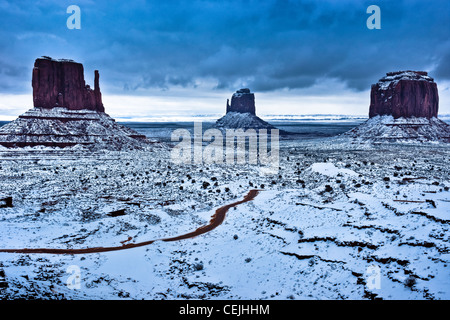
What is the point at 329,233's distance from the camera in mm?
19062

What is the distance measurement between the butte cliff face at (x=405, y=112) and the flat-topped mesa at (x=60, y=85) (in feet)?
328

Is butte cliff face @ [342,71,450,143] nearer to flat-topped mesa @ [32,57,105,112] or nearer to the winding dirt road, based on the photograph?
the winding dirt road

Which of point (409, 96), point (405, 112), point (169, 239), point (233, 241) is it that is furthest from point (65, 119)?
point (409, 96)

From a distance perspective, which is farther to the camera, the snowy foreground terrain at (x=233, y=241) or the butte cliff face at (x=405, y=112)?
the butte cliff face at (x=405, y=112)

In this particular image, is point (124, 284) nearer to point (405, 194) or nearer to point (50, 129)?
point (405, 194)

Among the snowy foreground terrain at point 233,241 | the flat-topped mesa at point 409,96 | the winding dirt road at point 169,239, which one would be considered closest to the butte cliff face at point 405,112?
the flat-topped mesa at point 409,96

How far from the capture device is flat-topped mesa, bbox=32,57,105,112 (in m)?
89.2

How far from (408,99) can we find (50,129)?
135 m

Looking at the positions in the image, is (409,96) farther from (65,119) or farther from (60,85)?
(60,85)

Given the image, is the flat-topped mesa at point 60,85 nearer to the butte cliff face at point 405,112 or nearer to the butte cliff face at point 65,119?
the butte cliff face at point 65,119

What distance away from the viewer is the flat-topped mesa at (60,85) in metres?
89.2

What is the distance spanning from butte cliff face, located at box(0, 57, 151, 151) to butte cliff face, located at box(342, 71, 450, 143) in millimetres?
89948

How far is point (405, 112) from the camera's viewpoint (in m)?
128

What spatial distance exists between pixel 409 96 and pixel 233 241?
13747cm
